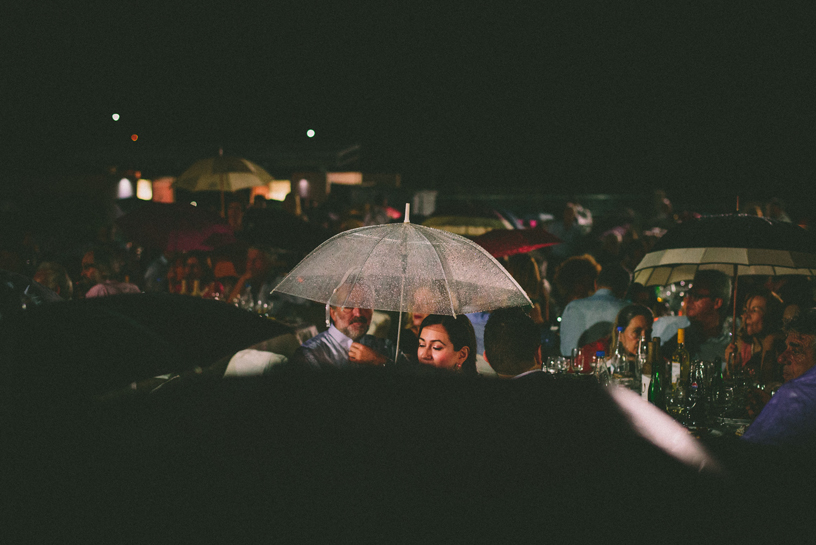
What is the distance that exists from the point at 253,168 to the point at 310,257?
675 cm

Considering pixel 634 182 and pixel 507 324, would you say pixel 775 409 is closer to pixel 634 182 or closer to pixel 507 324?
pixel 507 324

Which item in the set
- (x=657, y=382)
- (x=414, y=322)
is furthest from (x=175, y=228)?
(x=657, y=382)

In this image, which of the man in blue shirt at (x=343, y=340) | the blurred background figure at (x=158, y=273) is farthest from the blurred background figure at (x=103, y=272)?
the man in blue shirt at (x=343, y=340)

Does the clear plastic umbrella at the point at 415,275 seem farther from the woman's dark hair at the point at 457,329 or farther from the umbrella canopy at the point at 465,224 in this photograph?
the umbrella canopy at the point at 465,224

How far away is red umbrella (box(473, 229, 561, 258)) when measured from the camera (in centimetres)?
A: 819

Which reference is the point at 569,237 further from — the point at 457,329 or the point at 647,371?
the point at 457,329

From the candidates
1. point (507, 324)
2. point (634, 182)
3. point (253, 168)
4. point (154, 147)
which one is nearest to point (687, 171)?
point (634, 182)

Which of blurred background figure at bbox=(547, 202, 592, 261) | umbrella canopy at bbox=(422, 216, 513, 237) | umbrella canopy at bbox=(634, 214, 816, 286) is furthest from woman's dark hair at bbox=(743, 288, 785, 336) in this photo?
blurred background figure at bbox=(547, 202, 592, 261)

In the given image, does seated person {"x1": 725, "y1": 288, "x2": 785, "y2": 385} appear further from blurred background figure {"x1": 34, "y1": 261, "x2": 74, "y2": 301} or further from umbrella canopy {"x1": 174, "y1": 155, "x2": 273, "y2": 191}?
umbrella canopy {"x1": 174, "y1": 155, "x2": 273, "y2": 191}

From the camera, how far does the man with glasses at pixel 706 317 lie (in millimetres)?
5711

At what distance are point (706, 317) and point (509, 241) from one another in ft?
9.79

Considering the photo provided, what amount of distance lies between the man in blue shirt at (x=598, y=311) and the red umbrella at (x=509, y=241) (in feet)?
5.98

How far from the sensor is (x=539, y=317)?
7453mm

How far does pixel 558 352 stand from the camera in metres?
7.32
